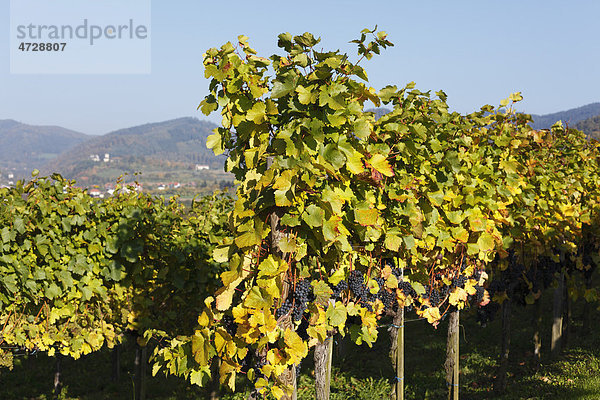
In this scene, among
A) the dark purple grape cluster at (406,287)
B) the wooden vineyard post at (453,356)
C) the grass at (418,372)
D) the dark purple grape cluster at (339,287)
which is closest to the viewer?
the dark purple grape cluster at (339,287)

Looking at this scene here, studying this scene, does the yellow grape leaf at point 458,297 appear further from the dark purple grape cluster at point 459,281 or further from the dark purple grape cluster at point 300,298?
the dark purple grape cluster at point 300,298

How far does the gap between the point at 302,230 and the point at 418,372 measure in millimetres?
8394

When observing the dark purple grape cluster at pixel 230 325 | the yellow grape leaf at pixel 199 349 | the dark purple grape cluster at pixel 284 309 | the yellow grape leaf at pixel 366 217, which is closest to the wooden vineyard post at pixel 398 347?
the yellow grape leaf at pixel 366 217

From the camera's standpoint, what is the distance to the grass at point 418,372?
27.8 feet

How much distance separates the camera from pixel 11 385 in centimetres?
1219

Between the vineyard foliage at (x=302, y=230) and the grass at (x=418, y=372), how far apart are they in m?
1.57

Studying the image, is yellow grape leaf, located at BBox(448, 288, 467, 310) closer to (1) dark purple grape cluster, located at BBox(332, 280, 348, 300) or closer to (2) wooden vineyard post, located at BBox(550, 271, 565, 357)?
(1) dark purple grape cluster, located at BBox(332, 280, 348, 300)

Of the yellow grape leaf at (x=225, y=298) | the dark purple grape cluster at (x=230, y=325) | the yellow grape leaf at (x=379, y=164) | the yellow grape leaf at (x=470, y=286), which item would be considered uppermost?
the yellow grape leaf at (x=379, y=164)

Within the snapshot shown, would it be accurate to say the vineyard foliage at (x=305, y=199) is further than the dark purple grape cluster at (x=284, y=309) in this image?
No

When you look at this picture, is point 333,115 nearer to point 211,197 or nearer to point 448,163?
point 448,163

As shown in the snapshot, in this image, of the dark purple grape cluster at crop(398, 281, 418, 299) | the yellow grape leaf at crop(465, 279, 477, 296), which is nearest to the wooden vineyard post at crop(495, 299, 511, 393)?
the yellow grape leaf at crop(465, 279, 477, 296)

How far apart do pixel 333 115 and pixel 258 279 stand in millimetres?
1198

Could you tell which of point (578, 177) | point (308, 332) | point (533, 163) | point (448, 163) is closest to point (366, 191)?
point (308, 332)

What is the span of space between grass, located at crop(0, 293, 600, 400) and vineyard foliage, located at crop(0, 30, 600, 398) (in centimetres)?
157
